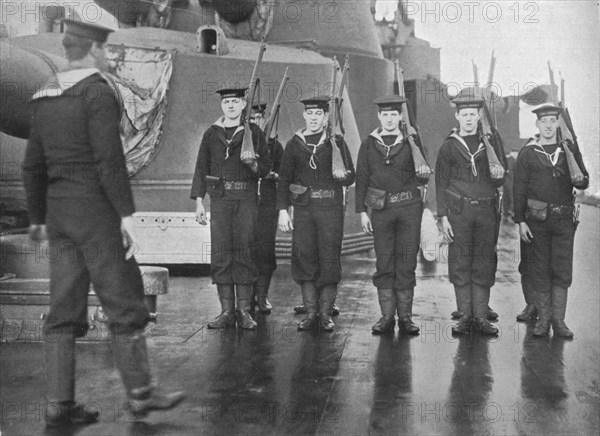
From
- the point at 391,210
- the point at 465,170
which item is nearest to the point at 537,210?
the point at 465,170

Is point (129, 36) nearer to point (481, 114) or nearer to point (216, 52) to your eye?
point (216, 52)

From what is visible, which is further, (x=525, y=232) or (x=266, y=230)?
(x=266, y=230)

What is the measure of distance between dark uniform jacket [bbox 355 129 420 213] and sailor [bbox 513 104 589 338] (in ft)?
2.43

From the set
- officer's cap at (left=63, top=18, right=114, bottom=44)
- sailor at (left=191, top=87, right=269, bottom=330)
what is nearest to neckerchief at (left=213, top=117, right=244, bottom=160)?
sailor at (left=191, top=87, right=269, bottom=330)

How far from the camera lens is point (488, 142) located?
4.62 metres

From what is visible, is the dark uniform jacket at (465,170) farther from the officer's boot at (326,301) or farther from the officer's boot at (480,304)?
the officer's boot at (326,301)

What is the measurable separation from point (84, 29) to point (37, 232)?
2.26 ft

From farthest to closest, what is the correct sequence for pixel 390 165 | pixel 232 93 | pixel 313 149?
pixel 313 149, pixel 390 165, pixel 232 93

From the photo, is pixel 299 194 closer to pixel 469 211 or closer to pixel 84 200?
pixel 469 211

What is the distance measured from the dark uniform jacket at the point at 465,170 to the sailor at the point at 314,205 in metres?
0.60

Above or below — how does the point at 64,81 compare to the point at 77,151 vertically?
above

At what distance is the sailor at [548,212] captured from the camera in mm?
4590

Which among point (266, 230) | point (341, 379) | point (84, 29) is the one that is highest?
point (84, 29)

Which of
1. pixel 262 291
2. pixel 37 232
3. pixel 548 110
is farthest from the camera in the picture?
pixel 262 291
